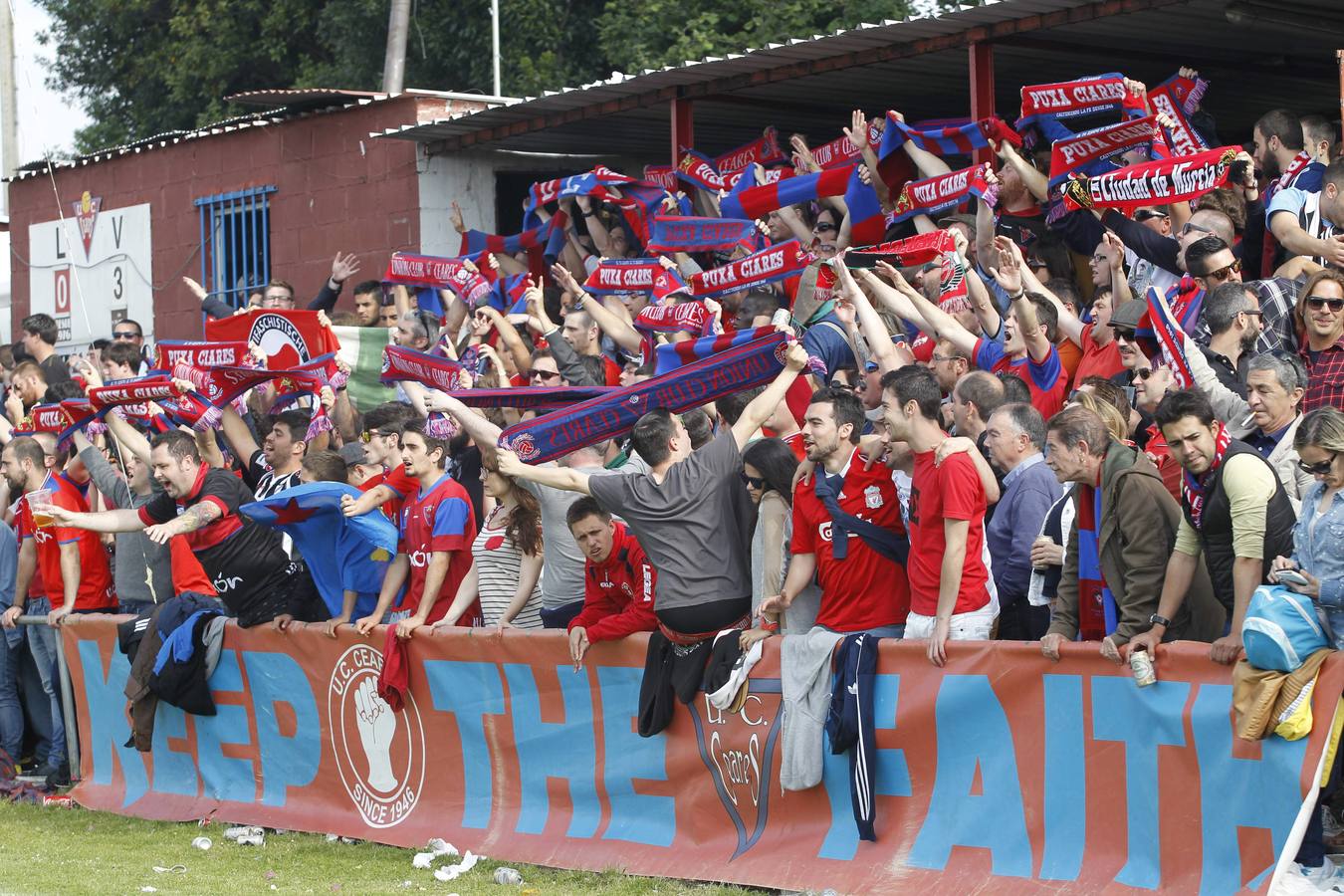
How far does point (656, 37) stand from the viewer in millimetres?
24484

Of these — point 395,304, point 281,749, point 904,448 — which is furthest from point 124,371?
point 904,448

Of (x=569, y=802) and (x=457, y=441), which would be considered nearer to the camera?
(x=569, y=802)

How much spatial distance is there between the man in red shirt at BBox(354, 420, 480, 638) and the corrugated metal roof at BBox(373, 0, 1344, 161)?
440 centimetres

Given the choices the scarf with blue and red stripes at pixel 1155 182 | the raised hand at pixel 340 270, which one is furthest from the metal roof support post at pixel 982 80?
the raised hand at pixel 340 270

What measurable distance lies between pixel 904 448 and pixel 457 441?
13.8 feet

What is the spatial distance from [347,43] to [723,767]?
23.0 metres

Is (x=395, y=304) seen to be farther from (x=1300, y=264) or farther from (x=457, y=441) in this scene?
(x=1300, y=264)

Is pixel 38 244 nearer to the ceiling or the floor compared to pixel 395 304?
nearer to the ceiling

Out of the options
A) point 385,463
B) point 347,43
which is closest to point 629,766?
point 385,463

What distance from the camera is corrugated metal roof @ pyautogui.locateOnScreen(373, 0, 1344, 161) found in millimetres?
11953

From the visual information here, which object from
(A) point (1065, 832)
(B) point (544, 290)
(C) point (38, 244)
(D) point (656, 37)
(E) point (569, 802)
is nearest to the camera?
(A) point (1065, 832)

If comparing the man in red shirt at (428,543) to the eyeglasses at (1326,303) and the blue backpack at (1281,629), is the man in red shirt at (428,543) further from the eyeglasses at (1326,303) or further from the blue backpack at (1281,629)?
the blue backpack at (1281,629)

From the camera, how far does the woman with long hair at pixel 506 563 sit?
9516 mm

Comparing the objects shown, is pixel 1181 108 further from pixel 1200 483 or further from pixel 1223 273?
pixel 1200 483
